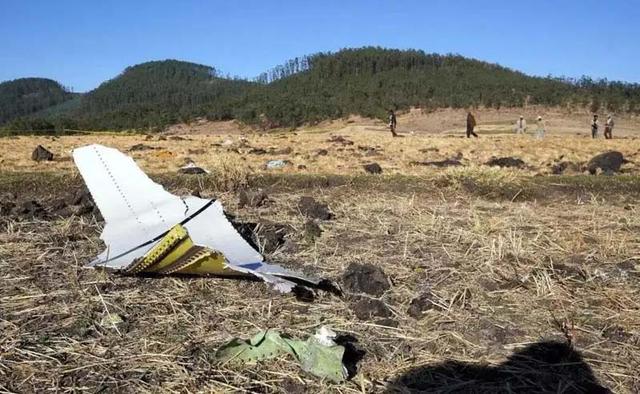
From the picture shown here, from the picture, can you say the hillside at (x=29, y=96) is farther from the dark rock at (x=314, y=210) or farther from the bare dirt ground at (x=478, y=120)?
the dark rock at (x=314, y=210)

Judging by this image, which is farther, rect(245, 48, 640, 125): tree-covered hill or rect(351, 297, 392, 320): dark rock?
rect(245, 48, 640, 125): tree-covered hill

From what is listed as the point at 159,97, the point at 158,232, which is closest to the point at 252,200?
the point at 158,232

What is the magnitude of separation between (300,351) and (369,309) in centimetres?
65

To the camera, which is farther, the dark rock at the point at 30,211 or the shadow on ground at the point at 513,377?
the dark rock at the point at 30,211

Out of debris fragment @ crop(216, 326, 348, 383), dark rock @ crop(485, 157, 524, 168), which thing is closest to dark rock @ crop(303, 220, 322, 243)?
debris fragment @ crop(216, 326, 348, 383)

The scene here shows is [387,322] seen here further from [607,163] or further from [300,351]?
[607,163]

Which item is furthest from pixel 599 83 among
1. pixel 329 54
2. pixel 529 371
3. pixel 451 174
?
pixel 529 371

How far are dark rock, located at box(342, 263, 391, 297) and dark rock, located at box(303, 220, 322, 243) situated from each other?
107 cm

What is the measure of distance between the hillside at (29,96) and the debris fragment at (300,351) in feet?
457

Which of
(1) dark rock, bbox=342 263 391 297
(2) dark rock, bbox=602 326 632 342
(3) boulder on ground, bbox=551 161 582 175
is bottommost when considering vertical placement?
(2) dark rock, bbox=602 326 632 342

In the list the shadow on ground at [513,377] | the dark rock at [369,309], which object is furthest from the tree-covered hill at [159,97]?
the shadow on ground at [513,377]

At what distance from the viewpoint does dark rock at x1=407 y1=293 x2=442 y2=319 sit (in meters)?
3.11

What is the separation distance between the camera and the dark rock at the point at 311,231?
461cm

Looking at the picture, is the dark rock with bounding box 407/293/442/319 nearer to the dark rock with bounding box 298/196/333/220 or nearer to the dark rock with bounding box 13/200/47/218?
the dark rock with bounding box 298/196/333/220
